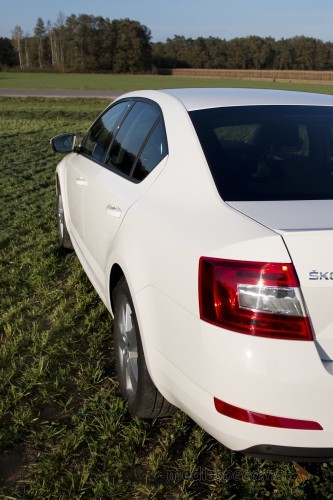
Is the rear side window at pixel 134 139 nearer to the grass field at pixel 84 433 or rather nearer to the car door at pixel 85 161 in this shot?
the car door at pixel 85 161

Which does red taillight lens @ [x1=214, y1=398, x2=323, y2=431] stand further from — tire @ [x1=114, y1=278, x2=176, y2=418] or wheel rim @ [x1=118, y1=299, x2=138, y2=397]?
wheel rim @ [x1=118, y1=299, x2=138, y2=397]

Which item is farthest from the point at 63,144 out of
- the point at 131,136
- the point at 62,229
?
the point at 131,136

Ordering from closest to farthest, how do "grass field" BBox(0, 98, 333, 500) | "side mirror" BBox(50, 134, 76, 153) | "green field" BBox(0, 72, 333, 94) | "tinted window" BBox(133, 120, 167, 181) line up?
"grass field" BBox(0, 98, 333, 500) < "tinted window" BBox(133, 120, 167, 181) < "side mirror" BBox(50, 134, 76, 153) < "green field" BBox(0, 72, 333, 94)

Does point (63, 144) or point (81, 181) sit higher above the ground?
point (63, 144)

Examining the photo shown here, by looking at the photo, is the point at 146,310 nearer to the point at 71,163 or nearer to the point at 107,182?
the point at 107,182

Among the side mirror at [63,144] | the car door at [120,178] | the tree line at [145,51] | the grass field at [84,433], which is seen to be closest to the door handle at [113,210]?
the car door at [120,178]

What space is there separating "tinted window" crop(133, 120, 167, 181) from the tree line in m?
100.0

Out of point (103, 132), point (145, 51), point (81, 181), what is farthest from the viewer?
point (145, 51)

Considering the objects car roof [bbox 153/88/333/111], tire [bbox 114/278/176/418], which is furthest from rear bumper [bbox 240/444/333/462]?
car roof [bbox 153/88/333/111]

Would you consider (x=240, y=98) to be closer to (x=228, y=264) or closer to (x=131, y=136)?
(x=131, y=136)

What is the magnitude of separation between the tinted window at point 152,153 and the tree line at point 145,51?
328 ft

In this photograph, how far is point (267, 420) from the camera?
200 cm

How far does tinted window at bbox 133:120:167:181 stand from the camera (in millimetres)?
3002

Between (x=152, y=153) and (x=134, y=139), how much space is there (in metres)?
0.47
